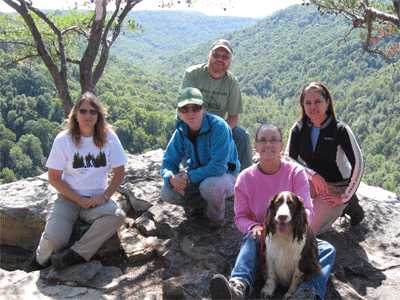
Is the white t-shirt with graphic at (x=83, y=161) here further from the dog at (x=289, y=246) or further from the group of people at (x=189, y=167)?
the dog at (x=289, y=246)

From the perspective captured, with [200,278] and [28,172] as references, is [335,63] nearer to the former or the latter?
[28,172]

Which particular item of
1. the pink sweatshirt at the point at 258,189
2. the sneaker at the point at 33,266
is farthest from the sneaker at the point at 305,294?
the sneaker at the point at 33,266

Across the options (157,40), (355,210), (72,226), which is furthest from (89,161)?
(157,40)

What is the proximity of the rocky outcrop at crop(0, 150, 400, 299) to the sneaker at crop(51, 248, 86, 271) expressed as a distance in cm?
6

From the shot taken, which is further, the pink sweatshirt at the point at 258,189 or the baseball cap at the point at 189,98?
the baseball cap at the point at 189,98

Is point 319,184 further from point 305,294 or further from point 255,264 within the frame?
point 305,294

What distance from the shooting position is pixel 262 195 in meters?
2.38

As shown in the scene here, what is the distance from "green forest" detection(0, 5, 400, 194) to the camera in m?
46.6

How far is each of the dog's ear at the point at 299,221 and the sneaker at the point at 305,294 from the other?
297mm

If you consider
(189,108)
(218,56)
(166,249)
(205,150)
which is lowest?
(166,249)

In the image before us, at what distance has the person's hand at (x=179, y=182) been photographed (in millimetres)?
2865

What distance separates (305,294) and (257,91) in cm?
10394

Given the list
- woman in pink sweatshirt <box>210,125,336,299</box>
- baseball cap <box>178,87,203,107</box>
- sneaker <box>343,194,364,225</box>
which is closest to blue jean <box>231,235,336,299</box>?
woman in pink sweatshirt <box>210,125,336,299</box>

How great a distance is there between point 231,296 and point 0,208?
282cm
